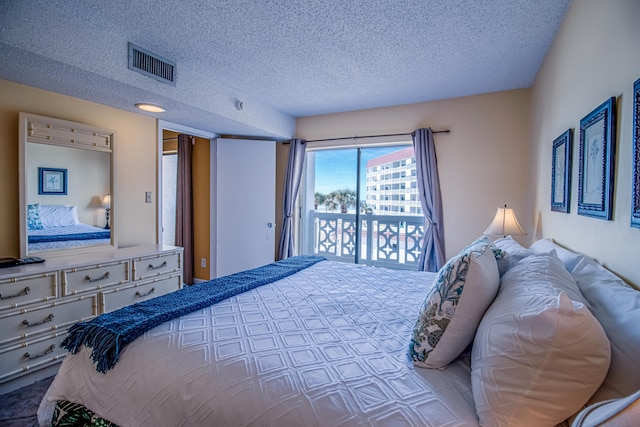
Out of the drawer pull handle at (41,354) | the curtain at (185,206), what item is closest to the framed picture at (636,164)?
the drawer pull handle at (41,354)

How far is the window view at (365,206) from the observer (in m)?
4.00

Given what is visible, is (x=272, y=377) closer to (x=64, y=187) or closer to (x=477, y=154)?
(x=64, y=187)

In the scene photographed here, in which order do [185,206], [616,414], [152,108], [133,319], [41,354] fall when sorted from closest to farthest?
[616,414] < [133,319] < [41,354] < [152,108] < [185,206]

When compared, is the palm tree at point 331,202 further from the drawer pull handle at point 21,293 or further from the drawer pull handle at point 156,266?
the drawer pull handle at point 21,293

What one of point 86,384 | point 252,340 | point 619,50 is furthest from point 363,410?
point 619,50

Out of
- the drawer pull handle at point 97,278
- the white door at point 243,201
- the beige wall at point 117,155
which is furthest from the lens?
the white door at point 243,201

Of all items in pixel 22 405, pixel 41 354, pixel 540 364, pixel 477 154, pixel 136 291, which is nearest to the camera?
pixel 540 364

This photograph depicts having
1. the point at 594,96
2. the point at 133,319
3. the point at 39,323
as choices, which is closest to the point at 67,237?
the point at 39,323

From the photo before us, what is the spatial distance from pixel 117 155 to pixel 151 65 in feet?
3.25

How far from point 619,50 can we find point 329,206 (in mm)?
3584

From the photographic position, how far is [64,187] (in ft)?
8.07

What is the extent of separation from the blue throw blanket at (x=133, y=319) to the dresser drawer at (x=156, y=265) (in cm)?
112

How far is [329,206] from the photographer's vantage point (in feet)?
14.9

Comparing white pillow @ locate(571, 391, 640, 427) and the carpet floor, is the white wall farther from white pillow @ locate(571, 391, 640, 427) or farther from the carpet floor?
white pillow @ locate(571, 391, 640, 427)
